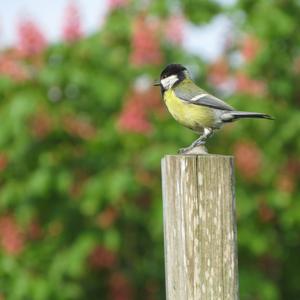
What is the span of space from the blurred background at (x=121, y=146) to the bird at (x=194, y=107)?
3.81 metres

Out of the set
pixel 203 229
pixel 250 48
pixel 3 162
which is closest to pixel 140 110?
pixel 3 162

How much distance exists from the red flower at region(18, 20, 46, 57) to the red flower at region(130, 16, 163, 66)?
1.02 m

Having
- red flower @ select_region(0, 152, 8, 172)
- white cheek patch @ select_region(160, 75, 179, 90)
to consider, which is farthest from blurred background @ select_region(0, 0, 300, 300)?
white cheek patch @ select_region(160, 75, 179, 90)

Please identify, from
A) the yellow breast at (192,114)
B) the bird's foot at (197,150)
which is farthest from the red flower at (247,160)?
the bird's foot at (197,150)

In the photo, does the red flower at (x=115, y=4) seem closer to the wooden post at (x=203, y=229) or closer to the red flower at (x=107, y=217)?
the red flower at (x=107, y=217)

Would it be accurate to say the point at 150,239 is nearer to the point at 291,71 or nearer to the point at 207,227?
the point at 291,71

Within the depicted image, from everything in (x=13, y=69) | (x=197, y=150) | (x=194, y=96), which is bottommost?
(x=197, y=150)

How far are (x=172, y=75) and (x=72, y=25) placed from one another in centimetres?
508

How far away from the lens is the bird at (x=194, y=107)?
4.82 meters

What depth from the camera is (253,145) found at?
10141 millimetres

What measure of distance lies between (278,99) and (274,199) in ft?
4.81

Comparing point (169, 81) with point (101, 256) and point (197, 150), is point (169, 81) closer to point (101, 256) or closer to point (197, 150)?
point (197, 150)

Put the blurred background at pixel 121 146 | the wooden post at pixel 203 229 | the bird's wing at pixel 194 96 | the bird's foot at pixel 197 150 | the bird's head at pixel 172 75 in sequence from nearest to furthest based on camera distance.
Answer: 1. the wooden post at pixel 203 229
2. the bird's foot at pixel 197 150
3. the bird's wing at pixel 194 96
4. the bird's head at pixel 172 75
5. the blurred background at pixel 121 146

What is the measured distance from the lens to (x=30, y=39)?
31.8 feet
